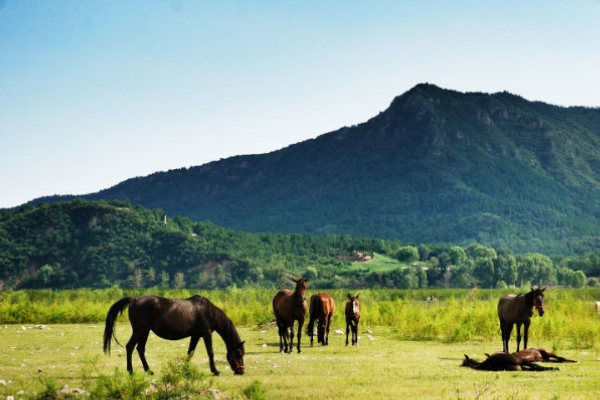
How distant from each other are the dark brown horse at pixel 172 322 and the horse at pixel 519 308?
8.64m

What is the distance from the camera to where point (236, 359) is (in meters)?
15.1

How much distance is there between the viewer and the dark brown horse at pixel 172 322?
14195 mm

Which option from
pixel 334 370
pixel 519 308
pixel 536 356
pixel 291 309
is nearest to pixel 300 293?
pixel 291 309

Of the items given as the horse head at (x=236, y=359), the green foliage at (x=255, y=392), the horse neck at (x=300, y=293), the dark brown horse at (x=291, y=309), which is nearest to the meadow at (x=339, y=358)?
the green foliage at (x=255, y=392)

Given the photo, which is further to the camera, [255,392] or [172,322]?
[172,322]

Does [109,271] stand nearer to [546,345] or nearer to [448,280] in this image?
[448,280]

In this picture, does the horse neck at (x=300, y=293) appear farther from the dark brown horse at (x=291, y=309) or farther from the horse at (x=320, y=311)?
the horse at (x=320, y=311)

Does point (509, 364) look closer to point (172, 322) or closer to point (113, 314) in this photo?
point (172, 322)

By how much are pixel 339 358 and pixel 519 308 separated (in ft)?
18.0

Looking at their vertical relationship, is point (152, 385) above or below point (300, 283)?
below

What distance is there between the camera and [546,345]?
22.3 m

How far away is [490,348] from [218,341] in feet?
32.4

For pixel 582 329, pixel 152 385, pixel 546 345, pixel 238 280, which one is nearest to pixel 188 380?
pixel 152 385

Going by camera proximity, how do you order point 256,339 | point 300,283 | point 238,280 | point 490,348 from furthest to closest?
point 238,280 < point 256,339 < point 490,348 < point 300,283
